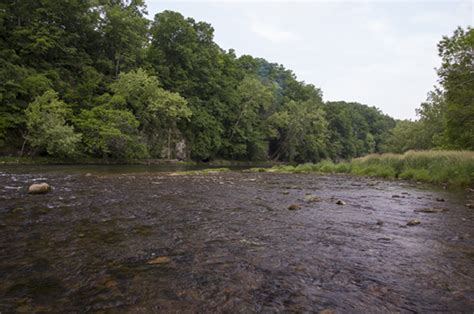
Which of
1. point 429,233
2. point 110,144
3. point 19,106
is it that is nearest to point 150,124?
point 110,144

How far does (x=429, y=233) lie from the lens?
5.02 meters

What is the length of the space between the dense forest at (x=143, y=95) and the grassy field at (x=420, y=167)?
298cm

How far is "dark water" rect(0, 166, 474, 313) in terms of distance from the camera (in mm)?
2572

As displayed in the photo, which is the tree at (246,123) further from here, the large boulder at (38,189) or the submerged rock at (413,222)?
the submerged rock at (413,222)

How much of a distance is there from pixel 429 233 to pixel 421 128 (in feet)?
185

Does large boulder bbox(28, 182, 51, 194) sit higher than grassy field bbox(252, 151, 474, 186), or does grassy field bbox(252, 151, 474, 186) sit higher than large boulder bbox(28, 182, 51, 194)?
grassy field bbox(252, 151, 474, 186)

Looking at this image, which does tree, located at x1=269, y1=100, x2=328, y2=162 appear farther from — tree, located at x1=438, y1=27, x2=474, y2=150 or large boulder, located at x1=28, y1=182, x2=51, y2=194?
large boulder, located at x1=28, y1=182, x2=51, y2=194

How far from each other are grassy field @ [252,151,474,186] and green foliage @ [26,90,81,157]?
67.4 feet

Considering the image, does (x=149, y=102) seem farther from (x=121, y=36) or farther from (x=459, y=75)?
(x=459, y=75)

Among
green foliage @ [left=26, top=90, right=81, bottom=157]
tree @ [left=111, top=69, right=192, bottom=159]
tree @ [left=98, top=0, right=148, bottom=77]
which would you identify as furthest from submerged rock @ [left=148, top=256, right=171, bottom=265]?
tree @ [left=98, top=0, right=148, bottom=77]

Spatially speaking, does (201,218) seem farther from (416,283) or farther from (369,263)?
(416,283)

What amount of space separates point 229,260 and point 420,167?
18582 mm

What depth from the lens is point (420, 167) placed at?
17.7m

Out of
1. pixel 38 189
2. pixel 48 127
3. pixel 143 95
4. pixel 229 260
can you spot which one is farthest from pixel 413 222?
pixel 143 95
